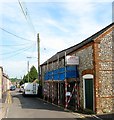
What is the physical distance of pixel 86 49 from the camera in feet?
74.2

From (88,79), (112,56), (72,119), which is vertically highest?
(112,56)

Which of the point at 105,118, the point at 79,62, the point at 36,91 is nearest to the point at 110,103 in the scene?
the point at 105,118

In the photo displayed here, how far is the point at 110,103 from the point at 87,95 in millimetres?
2163

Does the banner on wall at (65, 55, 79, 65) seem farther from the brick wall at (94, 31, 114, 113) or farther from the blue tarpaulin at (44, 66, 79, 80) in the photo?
the brick wall at (94, 31, 114, 113)

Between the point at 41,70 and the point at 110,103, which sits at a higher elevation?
the point at 41,70

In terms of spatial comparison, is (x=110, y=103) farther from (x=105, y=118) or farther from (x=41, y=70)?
(x=41, y=70)

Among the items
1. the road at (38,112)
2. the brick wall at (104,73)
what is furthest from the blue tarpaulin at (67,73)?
the brick wall at (104,73)

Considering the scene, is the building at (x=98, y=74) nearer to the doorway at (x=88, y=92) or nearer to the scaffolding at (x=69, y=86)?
the doorway at (x=88, y=92)

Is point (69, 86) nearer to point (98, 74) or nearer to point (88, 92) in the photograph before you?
point (88, 92)

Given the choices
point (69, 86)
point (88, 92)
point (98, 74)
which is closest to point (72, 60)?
point (88, 92)

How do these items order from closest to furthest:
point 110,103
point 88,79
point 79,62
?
point 110,103, point 88,79, point 79,62

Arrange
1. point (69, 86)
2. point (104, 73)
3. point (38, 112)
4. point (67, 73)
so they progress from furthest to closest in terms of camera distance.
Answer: point (69, 86), point (67, 73), point (38, 112), point (104, 73)

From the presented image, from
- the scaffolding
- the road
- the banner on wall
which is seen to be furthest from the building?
the road

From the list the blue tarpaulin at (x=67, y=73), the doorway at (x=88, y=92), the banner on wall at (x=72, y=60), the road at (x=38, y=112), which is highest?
the banner on wall at (x=72, y=60)
